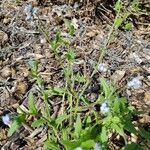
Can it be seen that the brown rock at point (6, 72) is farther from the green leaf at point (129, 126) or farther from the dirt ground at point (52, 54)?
the green leaf at point (129, 126)

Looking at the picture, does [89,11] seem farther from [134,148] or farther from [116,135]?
[134,148]

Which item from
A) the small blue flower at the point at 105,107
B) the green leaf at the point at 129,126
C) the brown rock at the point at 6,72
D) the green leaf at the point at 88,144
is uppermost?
the small blue flower at the point at 105,107

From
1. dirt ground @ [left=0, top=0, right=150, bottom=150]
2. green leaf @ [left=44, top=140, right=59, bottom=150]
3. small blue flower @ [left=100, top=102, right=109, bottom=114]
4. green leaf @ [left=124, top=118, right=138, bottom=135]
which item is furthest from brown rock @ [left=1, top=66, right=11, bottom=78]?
green leaf @ [left=124, top=118, right=138, bottom=135]

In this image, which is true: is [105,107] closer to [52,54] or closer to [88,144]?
[88,144]

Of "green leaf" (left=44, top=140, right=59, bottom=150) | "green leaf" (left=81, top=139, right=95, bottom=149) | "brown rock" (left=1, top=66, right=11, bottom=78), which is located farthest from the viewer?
"brown rock" (left=1, top=66, right=11, bottom=78)

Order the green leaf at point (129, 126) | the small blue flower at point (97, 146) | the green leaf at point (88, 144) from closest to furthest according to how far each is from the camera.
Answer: the small blue flower at point (97, 146), the green leaf at point (88, 144), the green leaf at point (129, 126)

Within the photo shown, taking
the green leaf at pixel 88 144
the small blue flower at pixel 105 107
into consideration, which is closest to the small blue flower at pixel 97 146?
the green leaf at pixel 88 144

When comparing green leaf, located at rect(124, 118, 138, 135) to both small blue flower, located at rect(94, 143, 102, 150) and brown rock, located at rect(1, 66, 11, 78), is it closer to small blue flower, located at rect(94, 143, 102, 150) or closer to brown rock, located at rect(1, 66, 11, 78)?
small blue flower, located at rect(94, 143, 102, 150)

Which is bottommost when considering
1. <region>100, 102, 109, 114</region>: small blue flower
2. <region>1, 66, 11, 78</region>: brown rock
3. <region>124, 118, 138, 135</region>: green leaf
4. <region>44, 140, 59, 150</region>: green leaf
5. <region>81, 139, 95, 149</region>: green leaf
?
<region>44, 140, 59, 150</region>: green leaf

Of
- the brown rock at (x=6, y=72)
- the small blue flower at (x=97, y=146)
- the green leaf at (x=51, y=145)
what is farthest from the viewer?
the brown rock at (x=6, y=72)
